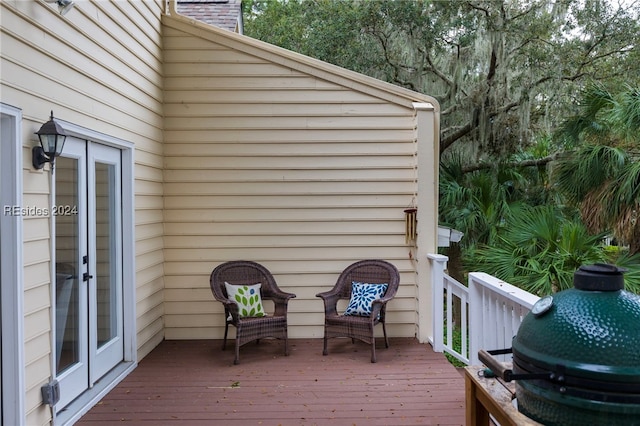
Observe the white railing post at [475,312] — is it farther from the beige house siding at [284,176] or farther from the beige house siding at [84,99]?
the beige house siding at [84,99]

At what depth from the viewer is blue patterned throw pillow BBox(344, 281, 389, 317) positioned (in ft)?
14.1

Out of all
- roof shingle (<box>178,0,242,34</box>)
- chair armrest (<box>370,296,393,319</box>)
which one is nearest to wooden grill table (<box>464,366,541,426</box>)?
chair armrest (<box>370,296,393,319</box>)

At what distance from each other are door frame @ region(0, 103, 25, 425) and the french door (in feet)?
1.33

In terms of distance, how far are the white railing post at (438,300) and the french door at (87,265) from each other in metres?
2.77

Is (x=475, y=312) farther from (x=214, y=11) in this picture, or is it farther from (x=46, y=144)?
(x=214, y=11)

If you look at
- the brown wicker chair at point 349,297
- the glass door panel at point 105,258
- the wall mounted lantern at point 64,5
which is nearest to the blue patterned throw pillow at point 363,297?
the brown wicker chair at point 349,297

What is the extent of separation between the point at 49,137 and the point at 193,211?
226 cm

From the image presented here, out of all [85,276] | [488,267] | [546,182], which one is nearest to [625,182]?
[488,267]

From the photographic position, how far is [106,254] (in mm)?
3582

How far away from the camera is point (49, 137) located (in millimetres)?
2516

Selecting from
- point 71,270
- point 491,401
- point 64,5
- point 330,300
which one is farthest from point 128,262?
point 491,401

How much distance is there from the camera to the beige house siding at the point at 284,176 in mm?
4711

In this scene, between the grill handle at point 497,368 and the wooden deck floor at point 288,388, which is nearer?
the grill handle at point 497,368

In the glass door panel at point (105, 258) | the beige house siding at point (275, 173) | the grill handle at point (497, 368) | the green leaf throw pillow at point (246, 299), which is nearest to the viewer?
the grill handle at point (497, 368)
